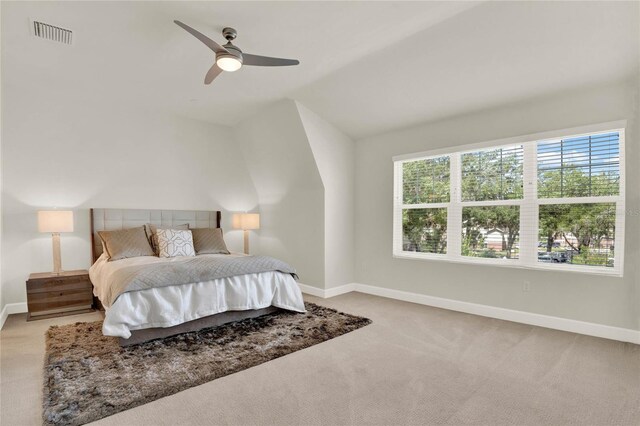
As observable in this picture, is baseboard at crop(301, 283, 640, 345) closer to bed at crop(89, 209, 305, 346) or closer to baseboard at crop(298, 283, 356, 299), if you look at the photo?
baseboard at crop(298, 283, 356, 299)

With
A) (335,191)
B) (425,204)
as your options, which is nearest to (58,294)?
(335,191)

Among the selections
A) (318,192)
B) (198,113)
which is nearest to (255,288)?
(318,192)

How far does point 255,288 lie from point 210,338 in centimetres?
71

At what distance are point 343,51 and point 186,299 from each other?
2798 mm

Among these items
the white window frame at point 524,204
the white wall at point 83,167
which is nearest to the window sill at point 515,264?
the white window frame at point 524,204

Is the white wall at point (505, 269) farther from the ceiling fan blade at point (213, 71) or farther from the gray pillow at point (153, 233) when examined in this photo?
the gray pillow at point (153, 233)

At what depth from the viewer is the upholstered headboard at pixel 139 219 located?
441 cm

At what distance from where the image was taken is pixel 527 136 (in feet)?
11.7

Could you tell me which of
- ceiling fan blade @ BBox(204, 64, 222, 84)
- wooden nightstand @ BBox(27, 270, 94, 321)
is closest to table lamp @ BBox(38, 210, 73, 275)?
wooden nightstand @ BBox(27, 270, 94, 321)

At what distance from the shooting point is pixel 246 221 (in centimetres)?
549

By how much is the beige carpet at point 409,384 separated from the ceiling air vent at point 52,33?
2.69 m

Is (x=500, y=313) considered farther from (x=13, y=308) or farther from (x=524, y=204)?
(x=13, y=308)

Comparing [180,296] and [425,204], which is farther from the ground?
[425,204]

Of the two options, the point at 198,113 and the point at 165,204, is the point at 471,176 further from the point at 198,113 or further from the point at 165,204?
the point at 165,204
